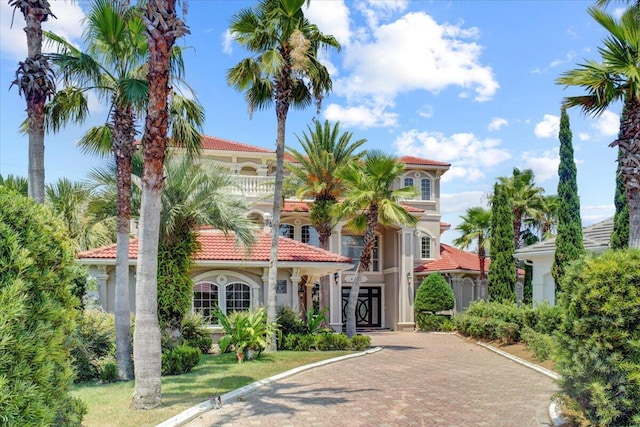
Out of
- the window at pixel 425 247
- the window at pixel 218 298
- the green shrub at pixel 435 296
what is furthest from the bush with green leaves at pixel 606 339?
the window at pixel 425 247

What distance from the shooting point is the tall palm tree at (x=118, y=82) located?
41.2 ft

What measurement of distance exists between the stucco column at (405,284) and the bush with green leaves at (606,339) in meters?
26.0

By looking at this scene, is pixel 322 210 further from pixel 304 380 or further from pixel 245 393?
pixel 245 393

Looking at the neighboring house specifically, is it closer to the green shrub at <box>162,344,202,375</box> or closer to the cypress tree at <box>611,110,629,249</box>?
the cypress tree at <box>611,110,629,249</box>

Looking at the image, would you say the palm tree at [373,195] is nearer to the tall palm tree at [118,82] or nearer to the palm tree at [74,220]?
the tall palm tree at [118,82]

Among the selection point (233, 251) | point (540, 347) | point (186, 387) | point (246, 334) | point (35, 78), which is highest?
point (35, 78)

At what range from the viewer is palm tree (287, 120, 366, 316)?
2692 cm

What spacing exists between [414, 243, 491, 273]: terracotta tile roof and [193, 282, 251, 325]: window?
16.3 m

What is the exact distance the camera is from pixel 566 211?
2347 cm

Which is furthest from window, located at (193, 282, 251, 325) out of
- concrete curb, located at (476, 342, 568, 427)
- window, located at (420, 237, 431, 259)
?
window, located at (420, 237, 431, 259)

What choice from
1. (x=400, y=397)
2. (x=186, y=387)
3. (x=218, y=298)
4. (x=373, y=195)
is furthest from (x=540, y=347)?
(x=218, y=298)

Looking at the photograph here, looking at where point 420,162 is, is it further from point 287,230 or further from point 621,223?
point 621,223

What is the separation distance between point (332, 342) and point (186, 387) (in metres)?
9.21

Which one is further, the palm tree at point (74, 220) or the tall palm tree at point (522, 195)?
the tall palm tree at point (522, 195)
